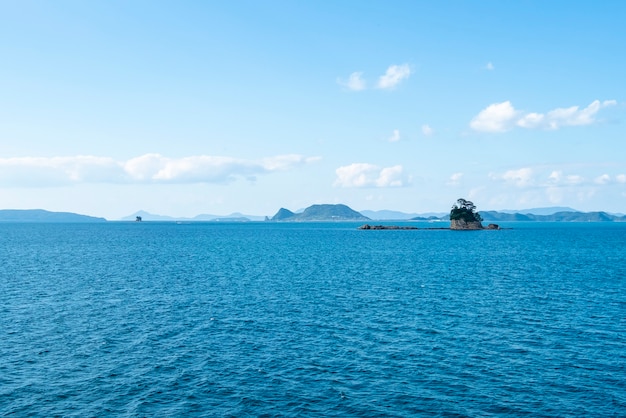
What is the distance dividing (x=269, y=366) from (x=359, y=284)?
164ft

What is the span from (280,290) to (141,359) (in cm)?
4079

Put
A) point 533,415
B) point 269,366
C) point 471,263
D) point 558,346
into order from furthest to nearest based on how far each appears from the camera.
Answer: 1. point 471,263
2. point 558,346
3. point 269,366
4. point 533,415

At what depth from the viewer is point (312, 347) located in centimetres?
4988

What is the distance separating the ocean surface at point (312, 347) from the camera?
36594 millimetres

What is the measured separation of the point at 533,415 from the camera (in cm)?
3441

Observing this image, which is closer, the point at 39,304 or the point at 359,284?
the point at 39,304

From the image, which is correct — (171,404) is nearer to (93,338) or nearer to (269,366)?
(269,366)

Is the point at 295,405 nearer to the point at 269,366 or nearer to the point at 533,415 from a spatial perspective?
the point at 269,366

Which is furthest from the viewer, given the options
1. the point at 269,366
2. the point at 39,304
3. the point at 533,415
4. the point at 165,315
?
the point at 39,304

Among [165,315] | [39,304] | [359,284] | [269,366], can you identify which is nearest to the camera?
[269,366]

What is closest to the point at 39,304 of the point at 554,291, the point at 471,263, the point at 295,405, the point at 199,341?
the point at 199,341

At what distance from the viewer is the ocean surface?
1441 inches

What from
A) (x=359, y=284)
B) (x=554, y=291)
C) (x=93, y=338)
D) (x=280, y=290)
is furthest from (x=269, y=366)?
(x=554, y=291)

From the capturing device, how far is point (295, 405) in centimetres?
3603
